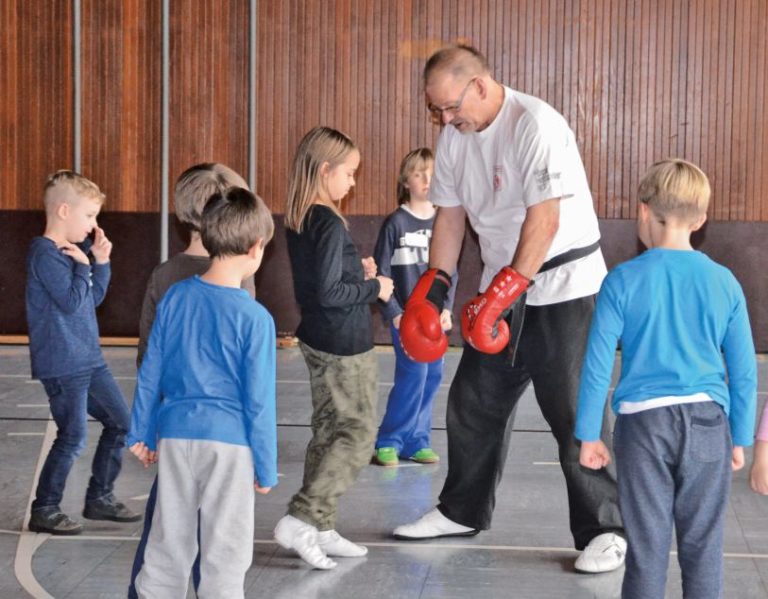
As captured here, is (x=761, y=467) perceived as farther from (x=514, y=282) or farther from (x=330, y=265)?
(x=330, y=265)

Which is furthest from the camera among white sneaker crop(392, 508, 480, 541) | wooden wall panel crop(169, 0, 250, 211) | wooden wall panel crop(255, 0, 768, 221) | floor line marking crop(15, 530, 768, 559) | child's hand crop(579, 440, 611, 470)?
A: wooden wall panel crop(169, 0, 250, 211)

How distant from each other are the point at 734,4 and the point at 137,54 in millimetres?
5484

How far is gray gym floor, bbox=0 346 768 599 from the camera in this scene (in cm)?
382

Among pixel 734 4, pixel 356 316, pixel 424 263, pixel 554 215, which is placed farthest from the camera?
pixel 734 4

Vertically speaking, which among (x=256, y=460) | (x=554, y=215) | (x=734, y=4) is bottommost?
(x=256, y=460)

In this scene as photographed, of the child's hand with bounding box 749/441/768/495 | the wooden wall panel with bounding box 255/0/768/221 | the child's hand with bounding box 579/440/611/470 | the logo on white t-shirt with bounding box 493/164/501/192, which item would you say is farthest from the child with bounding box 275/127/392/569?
the wooden wall panel with bounding box 255/0/768/221

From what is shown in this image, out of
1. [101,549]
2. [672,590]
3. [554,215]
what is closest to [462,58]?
[554,215]

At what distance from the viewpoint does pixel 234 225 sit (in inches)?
122

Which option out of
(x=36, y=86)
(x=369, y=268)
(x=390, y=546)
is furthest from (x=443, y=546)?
(x=36, y=86)

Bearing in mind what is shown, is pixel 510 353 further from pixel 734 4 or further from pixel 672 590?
pixel 734 4

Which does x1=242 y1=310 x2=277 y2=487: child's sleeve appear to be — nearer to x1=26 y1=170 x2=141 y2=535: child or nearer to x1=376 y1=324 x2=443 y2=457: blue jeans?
x1=26 y1=170 x2=141 y2=535: child

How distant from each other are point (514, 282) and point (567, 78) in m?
6.93

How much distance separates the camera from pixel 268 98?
415 inches

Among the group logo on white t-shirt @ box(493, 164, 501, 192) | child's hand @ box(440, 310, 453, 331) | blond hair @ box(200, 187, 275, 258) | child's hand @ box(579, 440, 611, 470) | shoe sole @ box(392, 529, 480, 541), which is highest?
logo on white t-shirt @ box(493, 164, 501, 192)
